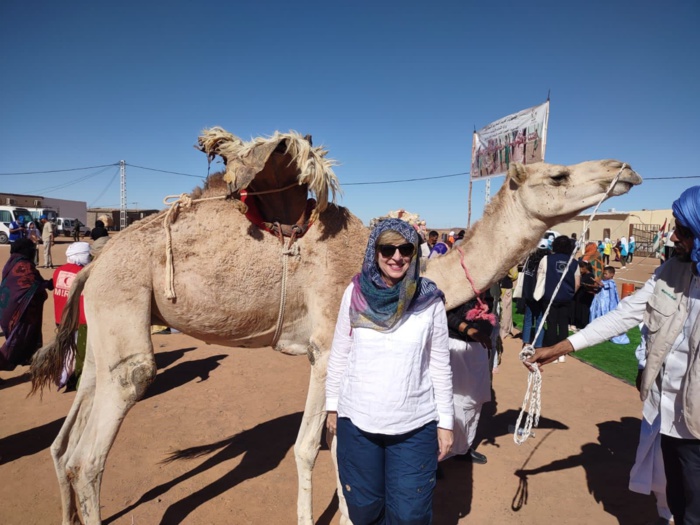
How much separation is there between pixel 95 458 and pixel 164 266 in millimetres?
1422

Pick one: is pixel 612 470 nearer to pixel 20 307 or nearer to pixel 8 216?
pixel 20 307

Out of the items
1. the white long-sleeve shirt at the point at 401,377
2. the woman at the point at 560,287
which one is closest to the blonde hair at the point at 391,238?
the white long-sleeve shirt at the point at 401,377

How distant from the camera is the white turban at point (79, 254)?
5187 mm

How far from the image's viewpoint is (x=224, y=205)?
10.3 feet

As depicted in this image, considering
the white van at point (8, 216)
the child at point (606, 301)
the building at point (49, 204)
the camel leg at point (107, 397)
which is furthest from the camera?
the building at point (49, 204)

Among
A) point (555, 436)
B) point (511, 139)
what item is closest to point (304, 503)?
point (555, 436)

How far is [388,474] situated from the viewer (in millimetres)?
2139

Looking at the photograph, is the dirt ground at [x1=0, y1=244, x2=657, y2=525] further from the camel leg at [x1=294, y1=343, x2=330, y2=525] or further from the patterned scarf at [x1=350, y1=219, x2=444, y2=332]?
the patterned scarf at [x1=350, y1=219, x2=444, y2=332]

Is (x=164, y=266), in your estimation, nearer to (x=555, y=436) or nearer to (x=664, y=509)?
(x=664, y=509)

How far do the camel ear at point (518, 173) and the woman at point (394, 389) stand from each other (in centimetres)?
131

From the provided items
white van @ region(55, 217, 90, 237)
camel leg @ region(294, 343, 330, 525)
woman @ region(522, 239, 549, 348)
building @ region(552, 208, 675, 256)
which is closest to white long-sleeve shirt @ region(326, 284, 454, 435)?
camel leg @ region(294, 343, 330, 525)

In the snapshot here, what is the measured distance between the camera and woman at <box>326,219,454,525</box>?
207 cm

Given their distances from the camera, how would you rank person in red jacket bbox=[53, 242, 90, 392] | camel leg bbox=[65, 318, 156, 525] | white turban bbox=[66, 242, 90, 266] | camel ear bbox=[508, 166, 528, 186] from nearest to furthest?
camel leg bbox=[65, 318, 156, 525], camel ear bbox=[508, 166, 528, 186], person in red jacket bbox=[53, 242, 90, 392], white turban bbox=[66, 242, 90, 266]

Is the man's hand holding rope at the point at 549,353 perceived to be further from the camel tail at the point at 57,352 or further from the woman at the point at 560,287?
the woman at the point at 560,287
